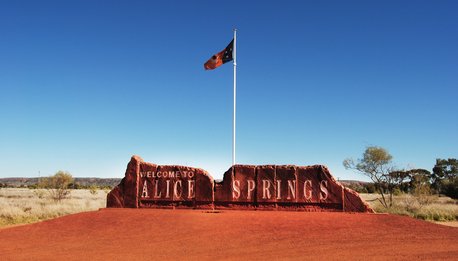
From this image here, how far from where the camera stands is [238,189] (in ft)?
48.0

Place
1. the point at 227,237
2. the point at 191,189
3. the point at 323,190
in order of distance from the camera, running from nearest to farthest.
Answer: the point at 227,237 → the point at 323,190 → the point at 191,189

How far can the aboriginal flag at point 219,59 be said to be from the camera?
19.7m

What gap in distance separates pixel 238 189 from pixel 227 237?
3.84 metres

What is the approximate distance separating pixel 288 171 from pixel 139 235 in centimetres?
546

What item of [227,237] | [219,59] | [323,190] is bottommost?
[227,237]

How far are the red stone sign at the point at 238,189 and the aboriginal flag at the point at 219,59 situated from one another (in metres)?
6.28

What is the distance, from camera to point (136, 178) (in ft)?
50.0

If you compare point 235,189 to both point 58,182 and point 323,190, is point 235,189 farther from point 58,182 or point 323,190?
point 58,182

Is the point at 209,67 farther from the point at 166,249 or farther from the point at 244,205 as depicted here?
the point at 166,249

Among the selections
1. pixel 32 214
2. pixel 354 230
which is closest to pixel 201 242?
pixel 354 230

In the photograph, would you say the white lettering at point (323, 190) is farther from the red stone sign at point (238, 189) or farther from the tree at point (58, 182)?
the tree at point (58, 182)

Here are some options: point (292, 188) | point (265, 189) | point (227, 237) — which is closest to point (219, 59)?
point (265, 189)

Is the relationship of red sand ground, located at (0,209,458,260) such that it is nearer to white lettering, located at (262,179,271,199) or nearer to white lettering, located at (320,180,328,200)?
white lettering, located at (262,179,271,199)

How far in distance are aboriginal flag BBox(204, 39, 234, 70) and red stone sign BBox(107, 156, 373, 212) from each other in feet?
20.6
